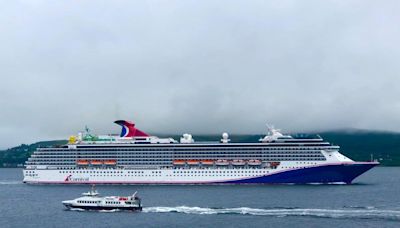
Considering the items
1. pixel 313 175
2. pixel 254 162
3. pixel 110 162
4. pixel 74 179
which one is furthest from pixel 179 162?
pixel 313 175

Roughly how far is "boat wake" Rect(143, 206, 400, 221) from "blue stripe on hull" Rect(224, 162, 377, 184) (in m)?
34.5

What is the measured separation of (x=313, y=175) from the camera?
352 feet

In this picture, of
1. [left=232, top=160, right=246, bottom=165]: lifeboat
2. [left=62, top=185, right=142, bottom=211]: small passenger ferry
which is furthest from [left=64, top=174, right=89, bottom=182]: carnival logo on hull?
[left=62, top=185, right=142, bottom=211]: small passenger ferry

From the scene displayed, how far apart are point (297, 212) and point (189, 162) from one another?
4432 centimetres

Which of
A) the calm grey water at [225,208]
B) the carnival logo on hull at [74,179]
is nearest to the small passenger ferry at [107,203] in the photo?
the calm grey water at [225,208]

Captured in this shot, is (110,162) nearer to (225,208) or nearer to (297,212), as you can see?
(225,208)

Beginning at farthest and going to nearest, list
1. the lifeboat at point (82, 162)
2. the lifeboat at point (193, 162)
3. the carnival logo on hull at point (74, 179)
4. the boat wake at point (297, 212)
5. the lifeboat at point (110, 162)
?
1. the lifeboat at point (82, 162)
2. the lifeboat at point (110, 162)
3. the carnival logo on hull at point (74, 179)
4. the lifeboat at point (193, 162)
5. the boat wake at point (297, 212)

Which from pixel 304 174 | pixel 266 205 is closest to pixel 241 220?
pixel 266 205

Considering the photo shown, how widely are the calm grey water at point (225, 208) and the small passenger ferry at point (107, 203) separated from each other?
1.62 metres

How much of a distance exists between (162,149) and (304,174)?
80.6 ft

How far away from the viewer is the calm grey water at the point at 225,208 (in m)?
64.5

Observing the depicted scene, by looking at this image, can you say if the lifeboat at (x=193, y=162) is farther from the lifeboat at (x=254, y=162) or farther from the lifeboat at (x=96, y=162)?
the lifeboat at (x=96, y=162)

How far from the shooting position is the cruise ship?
10812 centimetres

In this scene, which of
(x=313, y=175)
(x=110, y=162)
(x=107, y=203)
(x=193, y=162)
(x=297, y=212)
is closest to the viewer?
(x=297, y=212)
